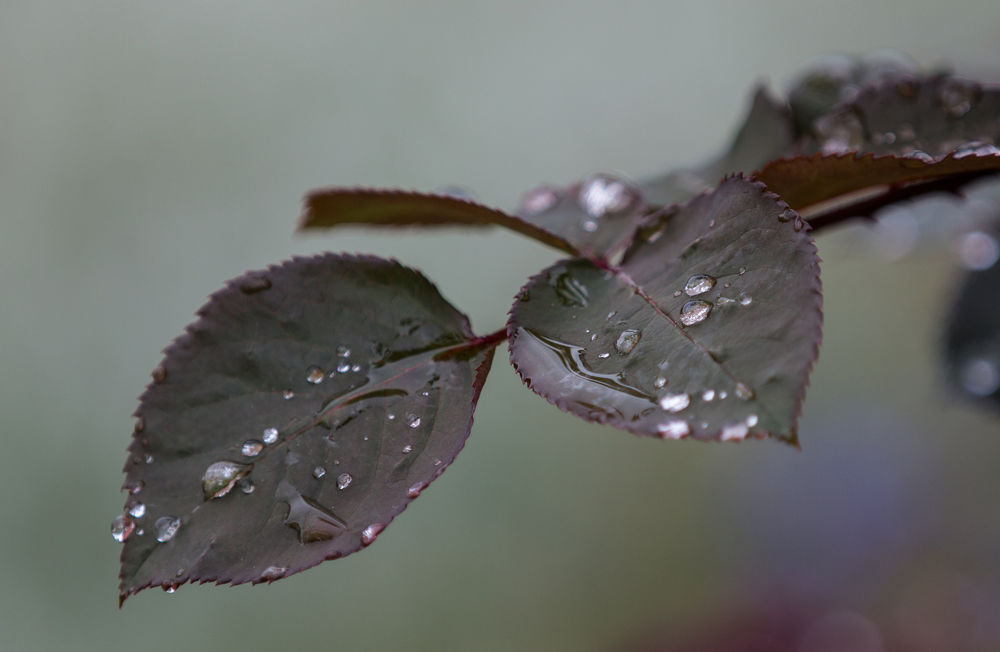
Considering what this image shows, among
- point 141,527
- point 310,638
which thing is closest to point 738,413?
point 141,527

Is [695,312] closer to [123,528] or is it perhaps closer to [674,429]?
[674,429]

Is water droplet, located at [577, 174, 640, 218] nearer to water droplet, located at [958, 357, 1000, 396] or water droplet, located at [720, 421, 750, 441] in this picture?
water droplet, located at [720, 421, 750, 441]

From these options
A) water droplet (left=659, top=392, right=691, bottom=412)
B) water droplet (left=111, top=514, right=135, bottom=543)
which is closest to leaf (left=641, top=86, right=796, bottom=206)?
water droplet (left=659, top=392, right=691, bottom=412)

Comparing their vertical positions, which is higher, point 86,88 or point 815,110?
point 815,110

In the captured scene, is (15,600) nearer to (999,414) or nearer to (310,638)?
(310,638)

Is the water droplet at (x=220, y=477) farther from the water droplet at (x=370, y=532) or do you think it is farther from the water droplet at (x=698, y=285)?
the water droplet at (x=698, y=285)

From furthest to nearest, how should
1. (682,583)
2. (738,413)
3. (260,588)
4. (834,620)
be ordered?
1. (682,583)
2. (260,588)
3. (834,620)
4. (738,413)

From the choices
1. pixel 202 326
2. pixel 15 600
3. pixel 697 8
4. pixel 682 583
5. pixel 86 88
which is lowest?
pixel 682 583
